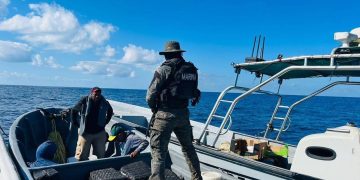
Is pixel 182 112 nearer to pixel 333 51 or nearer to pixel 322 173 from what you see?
pixel 322 173

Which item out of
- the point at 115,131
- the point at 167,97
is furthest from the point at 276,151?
the point at 167,97

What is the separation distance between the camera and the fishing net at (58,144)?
739 cm

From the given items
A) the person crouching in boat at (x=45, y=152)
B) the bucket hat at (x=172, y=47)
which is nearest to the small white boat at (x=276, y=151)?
the person crouching in boat at (x=45, y=152)

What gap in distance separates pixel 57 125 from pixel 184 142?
4.97 meters

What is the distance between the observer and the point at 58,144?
25.8 ft

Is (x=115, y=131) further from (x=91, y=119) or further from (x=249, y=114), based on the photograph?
(x=249, y=114)

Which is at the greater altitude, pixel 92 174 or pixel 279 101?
pixel 279 101

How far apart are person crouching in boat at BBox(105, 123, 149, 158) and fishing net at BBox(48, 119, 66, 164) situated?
1.23 m

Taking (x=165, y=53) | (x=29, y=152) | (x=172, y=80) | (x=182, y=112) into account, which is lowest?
(x=29, y=152)

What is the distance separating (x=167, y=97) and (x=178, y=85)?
0.21 meters

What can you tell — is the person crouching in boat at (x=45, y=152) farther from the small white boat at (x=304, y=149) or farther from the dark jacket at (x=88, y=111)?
the small white boat at (x=304, y=149)

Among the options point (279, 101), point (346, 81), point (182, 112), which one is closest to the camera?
point (182, 112)

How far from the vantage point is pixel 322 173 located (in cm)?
475

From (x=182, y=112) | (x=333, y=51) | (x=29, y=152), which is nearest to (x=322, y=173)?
(x=333, y=51)
